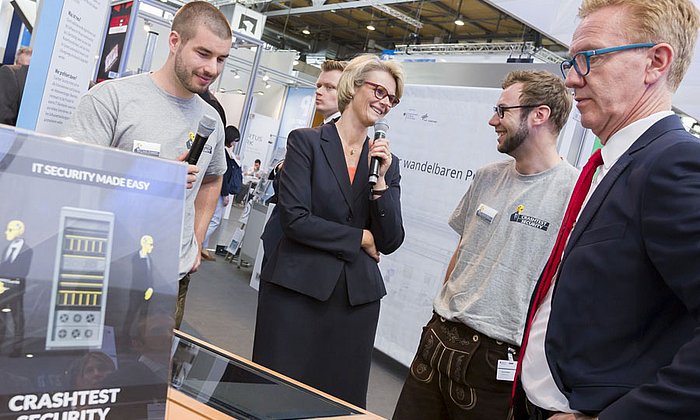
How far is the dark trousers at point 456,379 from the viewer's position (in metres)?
1.74

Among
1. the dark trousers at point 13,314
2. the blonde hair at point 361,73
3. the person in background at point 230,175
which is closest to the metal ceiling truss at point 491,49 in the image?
the person in background at point 230,175

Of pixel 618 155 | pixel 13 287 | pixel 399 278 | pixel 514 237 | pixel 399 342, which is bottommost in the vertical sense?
pixel 399 342

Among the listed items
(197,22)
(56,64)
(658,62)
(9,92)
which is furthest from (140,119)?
(9,92)

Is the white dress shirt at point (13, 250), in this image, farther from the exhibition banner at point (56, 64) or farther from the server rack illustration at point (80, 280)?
the exhibition banner at point (56, 64)

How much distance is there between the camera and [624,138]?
3.63 ft

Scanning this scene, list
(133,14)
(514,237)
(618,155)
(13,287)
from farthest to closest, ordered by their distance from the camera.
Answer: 1. (133,14)
2. (514,237)
3. (618,155)
4. (13,287)

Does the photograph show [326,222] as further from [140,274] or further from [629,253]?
[140,274]

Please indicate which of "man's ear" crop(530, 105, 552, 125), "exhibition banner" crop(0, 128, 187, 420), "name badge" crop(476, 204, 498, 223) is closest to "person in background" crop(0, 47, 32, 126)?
"name badge" crop(476, 204, 498, 223)

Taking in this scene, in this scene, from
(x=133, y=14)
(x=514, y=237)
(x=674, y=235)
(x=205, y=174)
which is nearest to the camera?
(x=674, y=235)

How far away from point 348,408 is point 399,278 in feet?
9.41

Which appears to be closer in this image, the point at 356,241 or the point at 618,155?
the point at 618,155

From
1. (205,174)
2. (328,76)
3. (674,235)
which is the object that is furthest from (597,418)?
(328,76)

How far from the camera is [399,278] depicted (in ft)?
13.2

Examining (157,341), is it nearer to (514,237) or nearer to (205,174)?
(514,237)
